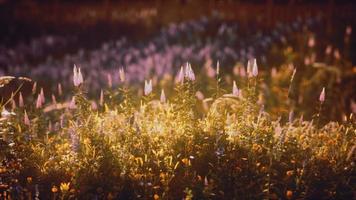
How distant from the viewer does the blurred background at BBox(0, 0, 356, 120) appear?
8773mm

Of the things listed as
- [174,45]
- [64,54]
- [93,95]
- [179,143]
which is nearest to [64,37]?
[64,54]

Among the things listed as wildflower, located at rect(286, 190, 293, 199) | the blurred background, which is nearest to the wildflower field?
wildflower, located at rect(286, 190, 293, 199)

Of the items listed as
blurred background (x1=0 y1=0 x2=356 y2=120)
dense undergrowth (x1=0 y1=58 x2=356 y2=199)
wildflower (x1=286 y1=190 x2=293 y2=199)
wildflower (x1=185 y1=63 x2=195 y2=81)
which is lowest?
wildflower (x1=286 y1=190 x2=293 y2=199)

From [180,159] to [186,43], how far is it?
21.9 feet

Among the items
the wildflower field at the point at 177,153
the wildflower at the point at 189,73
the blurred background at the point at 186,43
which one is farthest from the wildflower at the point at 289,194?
the blurred background at the point at 186,43

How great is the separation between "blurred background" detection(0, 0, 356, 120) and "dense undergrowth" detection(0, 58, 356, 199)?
2546 mm

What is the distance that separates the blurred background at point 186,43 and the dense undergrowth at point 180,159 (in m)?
2.55

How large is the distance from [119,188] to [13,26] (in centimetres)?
1066

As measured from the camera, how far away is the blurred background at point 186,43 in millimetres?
8773

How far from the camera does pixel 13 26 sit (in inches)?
565

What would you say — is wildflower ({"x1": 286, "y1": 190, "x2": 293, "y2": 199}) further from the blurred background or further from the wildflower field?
the blurred background

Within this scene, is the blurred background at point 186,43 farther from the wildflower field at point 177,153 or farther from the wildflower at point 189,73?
the wildflower at point 189,73

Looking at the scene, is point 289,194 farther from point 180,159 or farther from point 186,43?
point 186,43

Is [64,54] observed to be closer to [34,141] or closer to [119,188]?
[34,141]
